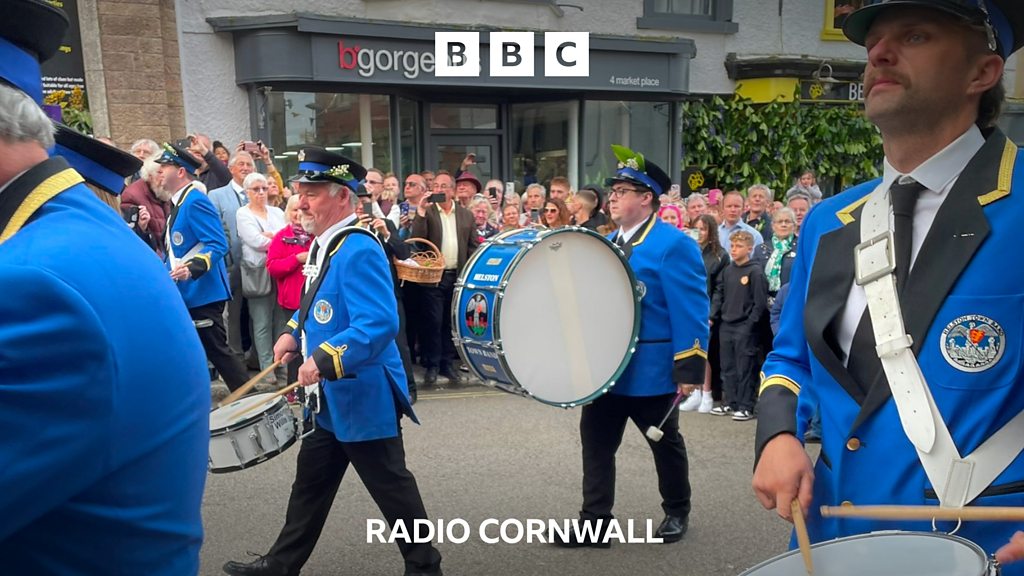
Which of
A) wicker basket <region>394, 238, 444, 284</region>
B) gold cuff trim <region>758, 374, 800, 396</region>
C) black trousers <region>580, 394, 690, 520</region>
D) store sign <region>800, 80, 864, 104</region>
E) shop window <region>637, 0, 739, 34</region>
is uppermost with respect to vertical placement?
shop window <region>637, 0, 739, 34</region>

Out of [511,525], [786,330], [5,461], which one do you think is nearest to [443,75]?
[511,525]

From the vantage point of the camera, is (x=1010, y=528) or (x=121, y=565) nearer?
(x=121, y=565)

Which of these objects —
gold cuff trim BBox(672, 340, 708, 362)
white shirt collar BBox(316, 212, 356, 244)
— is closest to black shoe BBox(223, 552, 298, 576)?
white shirt collar BBox(316, 212, 356, 244)

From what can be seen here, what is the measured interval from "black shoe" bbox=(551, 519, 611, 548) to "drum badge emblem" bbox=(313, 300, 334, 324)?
67.9 inches

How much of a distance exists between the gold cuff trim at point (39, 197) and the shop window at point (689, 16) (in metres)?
12.0

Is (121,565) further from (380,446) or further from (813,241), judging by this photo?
(380,446)

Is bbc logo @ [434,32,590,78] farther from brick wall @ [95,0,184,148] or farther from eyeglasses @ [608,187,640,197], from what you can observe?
eyeglasses @ [608,187,640,197]

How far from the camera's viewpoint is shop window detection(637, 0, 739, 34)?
12.7m

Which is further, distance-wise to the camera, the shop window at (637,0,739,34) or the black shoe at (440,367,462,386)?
the shop window at (637,0,739,34)

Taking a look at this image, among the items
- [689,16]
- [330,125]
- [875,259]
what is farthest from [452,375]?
[689,16]

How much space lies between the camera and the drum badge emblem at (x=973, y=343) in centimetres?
153

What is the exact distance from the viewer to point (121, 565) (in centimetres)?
138

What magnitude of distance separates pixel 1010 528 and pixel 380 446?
2.58m

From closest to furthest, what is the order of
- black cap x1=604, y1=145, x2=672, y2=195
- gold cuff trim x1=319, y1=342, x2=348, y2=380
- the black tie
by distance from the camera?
the black tie → gold cuff trim x1=319, y1=342, x2=348, y2=380 → black cap x1=604, y1=145, x2=672, y2=195
